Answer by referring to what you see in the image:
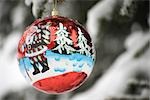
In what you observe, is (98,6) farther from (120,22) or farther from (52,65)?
(52,65)

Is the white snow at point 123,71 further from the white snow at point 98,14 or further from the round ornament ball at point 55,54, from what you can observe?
the round ornament ball at point 55,54

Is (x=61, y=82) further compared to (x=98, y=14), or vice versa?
(x=98, y=14)

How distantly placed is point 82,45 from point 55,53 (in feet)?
0.30

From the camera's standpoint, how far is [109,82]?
3.25 m

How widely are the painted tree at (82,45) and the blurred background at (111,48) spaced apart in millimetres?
825

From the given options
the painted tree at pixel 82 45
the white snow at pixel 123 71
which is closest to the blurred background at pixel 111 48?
the white snow at pixel 123 71

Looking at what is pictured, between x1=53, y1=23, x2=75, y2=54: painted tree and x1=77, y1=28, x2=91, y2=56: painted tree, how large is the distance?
3 centimetres

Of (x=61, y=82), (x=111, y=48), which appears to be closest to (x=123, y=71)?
(x=111, y=48)

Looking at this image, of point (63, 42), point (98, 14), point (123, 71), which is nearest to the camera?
point (63, 42)

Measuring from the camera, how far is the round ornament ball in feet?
6.04

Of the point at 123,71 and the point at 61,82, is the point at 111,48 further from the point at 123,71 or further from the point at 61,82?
the point at 61,82

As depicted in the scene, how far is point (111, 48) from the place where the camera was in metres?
3.40

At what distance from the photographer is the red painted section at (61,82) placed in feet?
6.17

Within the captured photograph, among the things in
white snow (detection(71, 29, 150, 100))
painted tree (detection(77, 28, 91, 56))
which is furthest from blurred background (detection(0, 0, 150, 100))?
painted tree (detection(77, 28, 91, 56))
